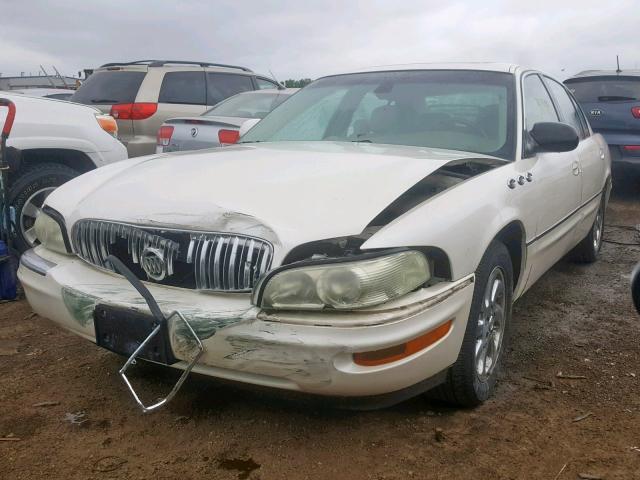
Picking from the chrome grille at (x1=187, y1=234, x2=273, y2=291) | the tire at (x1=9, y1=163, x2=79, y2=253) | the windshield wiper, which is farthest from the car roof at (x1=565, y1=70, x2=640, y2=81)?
the chrome grille at (x1=187, y1=234, x2=273, y2=291)

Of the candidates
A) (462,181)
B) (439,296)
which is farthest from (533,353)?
(439,296)

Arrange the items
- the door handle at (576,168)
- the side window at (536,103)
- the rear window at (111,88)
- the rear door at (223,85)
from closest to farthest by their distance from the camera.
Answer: the side window at (536,103) < the door handle at (576,168) < the rear window at (111,88) < the rear door at (223,85)

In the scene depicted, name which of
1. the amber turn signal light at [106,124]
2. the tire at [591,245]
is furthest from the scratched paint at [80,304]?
the tire at [591,245]

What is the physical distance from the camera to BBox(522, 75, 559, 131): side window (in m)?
3.72

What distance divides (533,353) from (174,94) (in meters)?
6.28

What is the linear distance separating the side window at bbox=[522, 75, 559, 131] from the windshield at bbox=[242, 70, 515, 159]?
0.15m

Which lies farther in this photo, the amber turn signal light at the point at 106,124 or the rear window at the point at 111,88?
the rear window at the point at 111,88

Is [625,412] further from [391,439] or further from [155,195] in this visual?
[155,195]

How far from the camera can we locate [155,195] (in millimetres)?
2658

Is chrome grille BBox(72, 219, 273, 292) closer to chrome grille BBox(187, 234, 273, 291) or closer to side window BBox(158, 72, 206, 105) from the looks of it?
chrome grille BBox(187, 234, 273, 291)

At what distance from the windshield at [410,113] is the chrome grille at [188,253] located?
150 cm

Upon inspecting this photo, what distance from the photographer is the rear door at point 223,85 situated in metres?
9.05

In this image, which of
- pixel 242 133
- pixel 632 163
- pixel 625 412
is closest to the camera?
pixel 625 412

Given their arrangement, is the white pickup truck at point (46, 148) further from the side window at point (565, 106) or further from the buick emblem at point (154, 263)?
the side window at point (565, 106)
